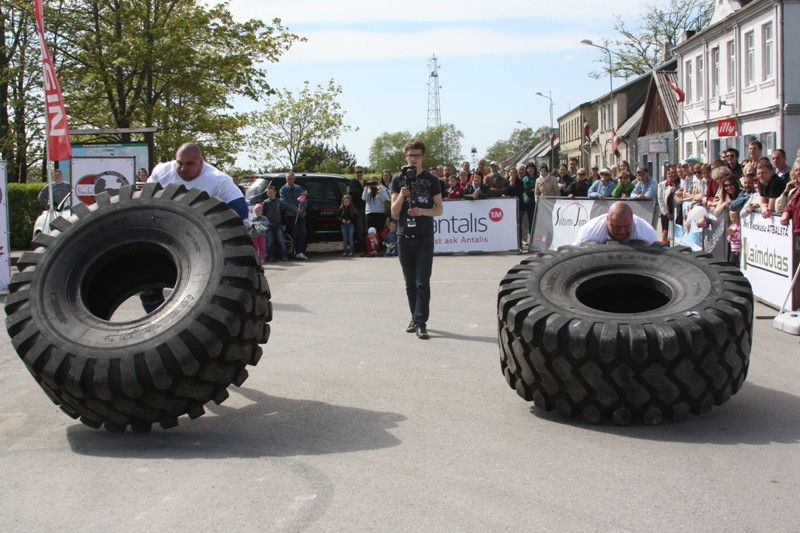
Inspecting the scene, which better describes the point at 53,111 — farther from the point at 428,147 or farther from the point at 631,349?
the point at 428,147

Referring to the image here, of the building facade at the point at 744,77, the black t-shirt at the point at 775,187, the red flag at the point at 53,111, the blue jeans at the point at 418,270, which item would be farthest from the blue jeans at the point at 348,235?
the building facade at the point at 744,77

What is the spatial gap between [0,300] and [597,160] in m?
73.3

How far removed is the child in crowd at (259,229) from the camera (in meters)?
16.8

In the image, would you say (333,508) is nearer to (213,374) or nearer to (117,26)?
(213,374)

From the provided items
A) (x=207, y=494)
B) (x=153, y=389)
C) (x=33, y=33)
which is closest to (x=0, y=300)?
(x=153, y=389)

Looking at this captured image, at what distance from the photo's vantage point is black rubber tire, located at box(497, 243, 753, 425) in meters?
5.11

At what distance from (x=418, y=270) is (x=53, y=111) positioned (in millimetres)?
8771

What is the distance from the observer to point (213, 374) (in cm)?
515

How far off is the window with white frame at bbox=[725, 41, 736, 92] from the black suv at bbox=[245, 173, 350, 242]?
87.5ft

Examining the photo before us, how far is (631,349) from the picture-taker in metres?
5.07

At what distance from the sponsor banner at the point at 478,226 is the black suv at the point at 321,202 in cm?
259

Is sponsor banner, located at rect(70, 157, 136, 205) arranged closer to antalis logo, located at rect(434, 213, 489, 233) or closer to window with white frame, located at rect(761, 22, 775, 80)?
antalis logo, located at rect(434, 213, 489, 233)

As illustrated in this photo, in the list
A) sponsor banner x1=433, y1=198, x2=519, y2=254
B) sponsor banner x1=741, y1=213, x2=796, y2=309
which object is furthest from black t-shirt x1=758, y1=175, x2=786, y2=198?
sponsor banner x1=433, y1=198, x2=519, y2=254

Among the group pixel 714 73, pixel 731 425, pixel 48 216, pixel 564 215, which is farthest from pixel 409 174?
pixel 714 73
